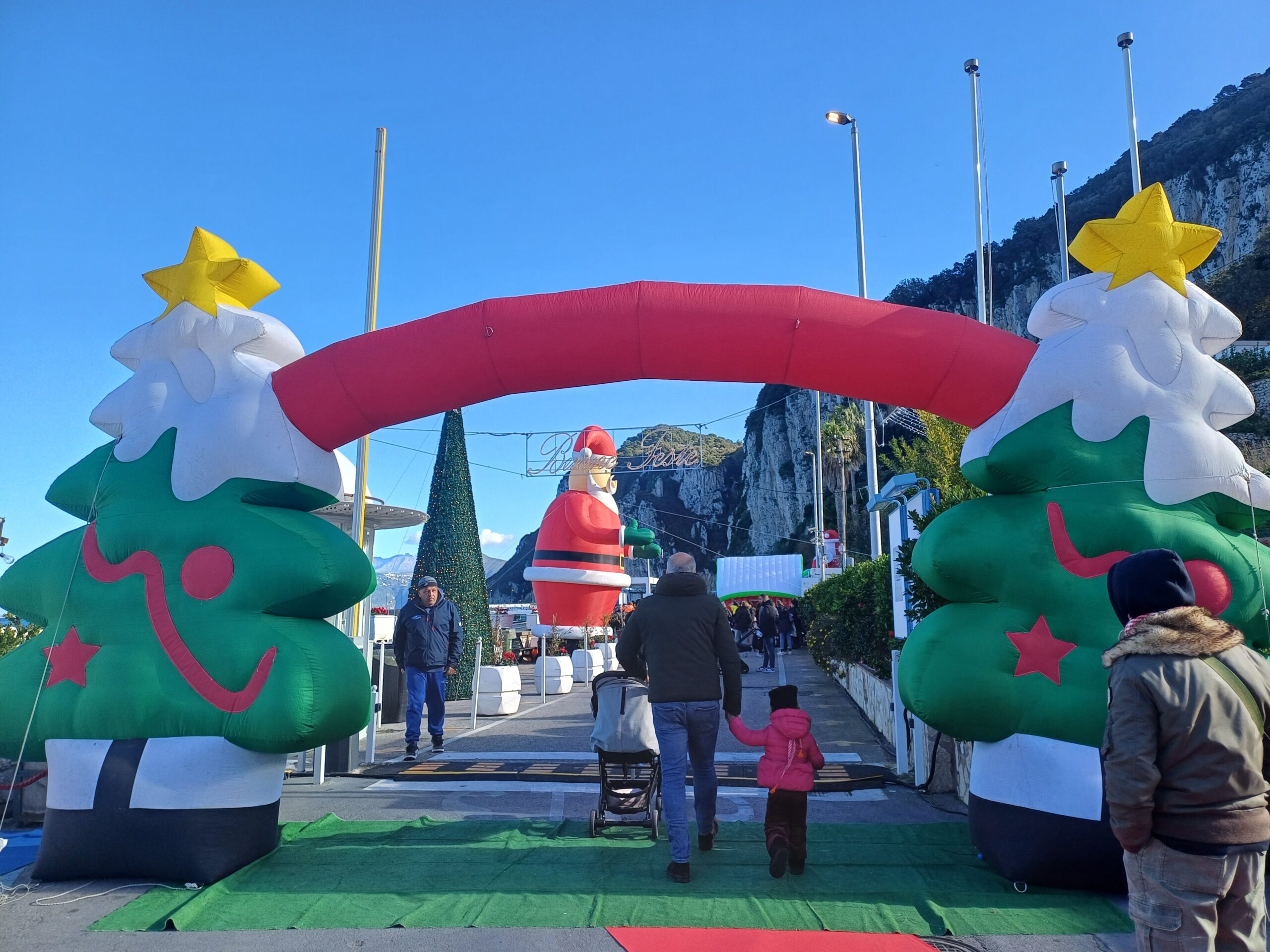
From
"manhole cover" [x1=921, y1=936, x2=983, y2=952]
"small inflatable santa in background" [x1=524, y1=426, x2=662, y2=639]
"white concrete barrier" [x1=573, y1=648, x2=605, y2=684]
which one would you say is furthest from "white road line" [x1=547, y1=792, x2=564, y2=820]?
"white concrete barrier" [x1=573, y1=648, x2=605, y2=684]

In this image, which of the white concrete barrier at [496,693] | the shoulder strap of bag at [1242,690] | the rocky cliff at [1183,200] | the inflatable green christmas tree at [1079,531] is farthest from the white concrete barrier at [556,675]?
the rocky cliff at [1183,200]

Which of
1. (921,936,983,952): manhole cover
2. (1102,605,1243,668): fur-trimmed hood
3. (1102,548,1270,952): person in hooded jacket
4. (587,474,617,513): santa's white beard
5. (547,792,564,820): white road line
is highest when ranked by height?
(587,474,617,513): santa's white beard

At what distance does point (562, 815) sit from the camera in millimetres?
6246

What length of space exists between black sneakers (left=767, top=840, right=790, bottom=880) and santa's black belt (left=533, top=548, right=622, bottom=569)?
12.2 metres

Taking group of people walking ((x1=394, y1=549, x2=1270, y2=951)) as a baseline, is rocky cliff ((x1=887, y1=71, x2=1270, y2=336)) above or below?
above

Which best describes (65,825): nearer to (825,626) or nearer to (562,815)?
(562,815)

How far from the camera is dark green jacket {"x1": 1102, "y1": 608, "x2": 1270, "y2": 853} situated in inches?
97.2

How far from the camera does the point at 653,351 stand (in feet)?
19.1

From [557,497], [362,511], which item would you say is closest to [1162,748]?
[362,511]

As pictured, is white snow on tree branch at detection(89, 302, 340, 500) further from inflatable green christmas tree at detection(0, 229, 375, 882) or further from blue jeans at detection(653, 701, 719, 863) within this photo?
blue jeans at detection(653, 701, 719, 863)

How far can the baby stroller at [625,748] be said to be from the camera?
5.71 meters

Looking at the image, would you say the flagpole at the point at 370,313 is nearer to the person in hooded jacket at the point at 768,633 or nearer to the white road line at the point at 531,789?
the white road line at the point at 531,789

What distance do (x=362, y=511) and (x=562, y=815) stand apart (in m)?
3.55

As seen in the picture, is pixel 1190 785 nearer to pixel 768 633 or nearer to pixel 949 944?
pixel 949 944
